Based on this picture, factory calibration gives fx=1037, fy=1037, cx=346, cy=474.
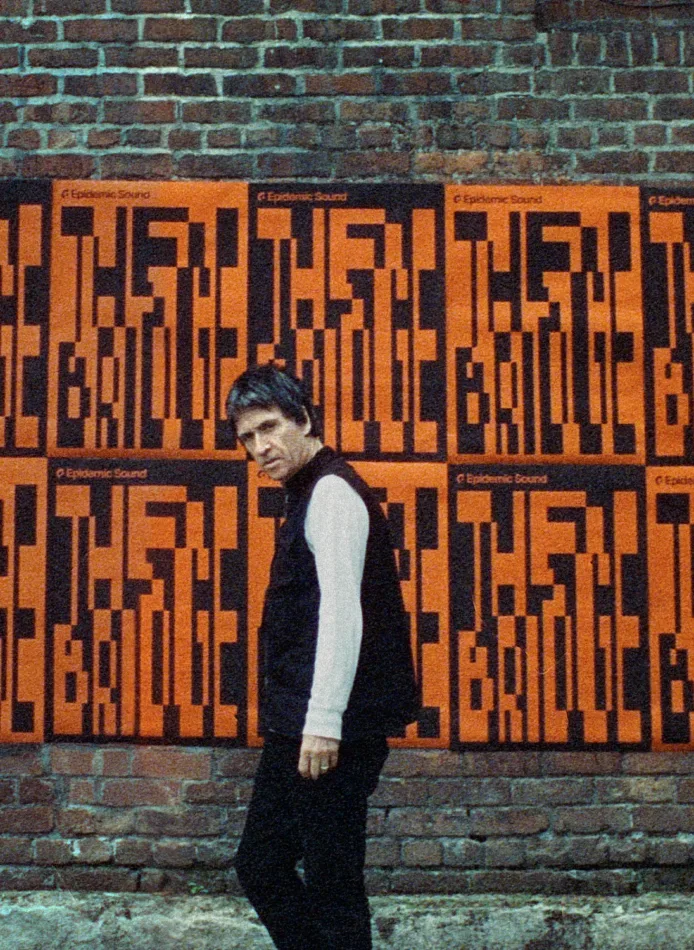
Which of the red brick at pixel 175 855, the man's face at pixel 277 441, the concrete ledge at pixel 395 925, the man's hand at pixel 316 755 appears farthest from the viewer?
the red brick at pixel 175 855

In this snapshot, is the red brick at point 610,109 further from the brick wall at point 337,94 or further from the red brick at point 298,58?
the red brick at point 298,58

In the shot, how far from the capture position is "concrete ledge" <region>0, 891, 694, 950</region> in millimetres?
3645

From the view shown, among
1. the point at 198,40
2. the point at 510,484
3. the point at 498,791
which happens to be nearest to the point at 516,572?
the point at 510,484

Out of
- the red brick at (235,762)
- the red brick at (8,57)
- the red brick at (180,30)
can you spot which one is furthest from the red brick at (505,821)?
the red brick at (8,57)

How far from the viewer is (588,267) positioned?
388 centimetres

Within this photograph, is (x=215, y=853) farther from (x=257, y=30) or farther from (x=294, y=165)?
(x=257, y=30)

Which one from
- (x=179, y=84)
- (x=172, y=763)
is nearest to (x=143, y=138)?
(x=179, y=84)

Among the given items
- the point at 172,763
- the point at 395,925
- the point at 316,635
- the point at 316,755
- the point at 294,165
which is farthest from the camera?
the point at 294,165

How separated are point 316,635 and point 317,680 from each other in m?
Answer: 0.13

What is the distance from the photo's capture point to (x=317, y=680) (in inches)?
99.7

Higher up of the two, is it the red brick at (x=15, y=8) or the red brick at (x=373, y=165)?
the red brick at (x=15, y=8)

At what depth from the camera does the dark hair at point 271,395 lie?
2750 mm

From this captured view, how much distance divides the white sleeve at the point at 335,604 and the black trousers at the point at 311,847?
146mm

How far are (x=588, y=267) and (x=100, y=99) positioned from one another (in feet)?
6.38
